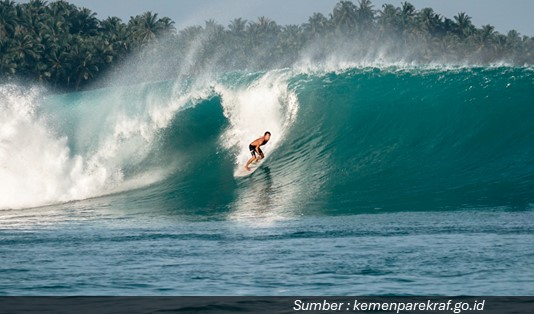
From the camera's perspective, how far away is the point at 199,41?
98125 millimetres

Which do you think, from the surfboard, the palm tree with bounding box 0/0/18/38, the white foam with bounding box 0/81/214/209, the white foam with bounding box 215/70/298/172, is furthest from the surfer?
the palm tree with bounding box 0/0/18/38

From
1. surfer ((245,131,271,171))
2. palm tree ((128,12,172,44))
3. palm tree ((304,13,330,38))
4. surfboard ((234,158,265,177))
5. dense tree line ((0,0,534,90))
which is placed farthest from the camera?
palm tree ((304,13,330,38))

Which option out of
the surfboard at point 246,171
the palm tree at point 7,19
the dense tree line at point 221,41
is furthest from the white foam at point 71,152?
the palm tree at point 7,19

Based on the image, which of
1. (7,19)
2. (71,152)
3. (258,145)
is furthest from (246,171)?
(7,19)

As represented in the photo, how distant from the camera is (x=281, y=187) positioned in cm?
1836

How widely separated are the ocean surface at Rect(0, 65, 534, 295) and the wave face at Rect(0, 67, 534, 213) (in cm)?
5

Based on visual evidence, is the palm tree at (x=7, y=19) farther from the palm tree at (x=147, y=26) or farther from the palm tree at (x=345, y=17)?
the palm tree at (x=345, y=17)

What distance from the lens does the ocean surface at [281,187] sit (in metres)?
9.73

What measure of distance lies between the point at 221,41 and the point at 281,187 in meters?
89.5

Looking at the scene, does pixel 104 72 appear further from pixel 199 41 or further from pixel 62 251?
pixel 62 251

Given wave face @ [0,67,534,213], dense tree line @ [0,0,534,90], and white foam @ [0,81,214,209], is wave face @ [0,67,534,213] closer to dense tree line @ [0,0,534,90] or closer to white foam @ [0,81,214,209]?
white foam @ [0,81,214,209]

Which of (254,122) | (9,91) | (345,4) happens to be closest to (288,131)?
(254,122)

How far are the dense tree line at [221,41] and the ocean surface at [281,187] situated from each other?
5525 centimetres

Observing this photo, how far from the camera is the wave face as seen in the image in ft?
57.4
